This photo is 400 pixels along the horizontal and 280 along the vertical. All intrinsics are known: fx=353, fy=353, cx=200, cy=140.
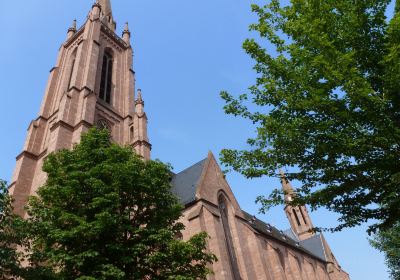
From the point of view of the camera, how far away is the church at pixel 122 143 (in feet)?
71.1

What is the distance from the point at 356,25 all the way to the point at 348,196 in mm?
4152

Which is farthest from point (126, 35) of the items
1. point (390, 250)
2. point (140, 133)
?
point (390, 250)

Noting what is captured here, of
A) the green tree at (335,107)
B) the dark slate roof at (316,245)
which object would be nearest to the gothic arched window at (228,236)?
the green tree at (335,107)

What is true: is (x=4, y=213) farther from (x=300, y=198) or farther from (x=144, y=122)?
(x=144, y=122)

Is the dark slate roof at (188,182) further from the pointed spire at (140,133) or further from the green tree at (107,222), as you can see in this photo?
the green tree at (107,222)

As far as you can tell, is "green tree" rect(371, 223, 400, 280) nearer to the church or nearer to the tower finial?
the church

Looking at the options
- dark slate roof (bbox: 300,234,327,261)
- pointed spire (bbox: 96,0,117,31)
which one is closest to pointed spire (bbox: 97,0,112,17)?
pointed spire (bbox: 96,0,117,31)

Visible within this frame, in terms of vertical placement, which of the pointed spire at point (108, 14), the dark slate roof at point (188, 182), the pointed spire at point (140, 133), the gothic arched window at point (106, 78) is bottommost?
the dark slate roof at point (188, 182)

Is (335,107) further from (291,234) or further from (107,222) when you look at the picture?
(291,234)

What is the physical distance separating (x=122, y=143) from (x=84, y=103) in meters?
4.57

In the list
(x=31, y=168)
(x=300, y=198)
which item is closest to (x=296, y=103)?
(x=300, y=198)

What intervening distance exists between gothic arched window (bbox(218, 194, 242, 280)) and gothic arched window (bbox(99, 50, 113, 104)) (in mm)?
13700

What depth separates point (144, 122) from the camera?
95.3 feet

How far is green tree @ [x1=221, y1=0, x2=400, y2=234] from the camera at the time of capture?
7.63m
